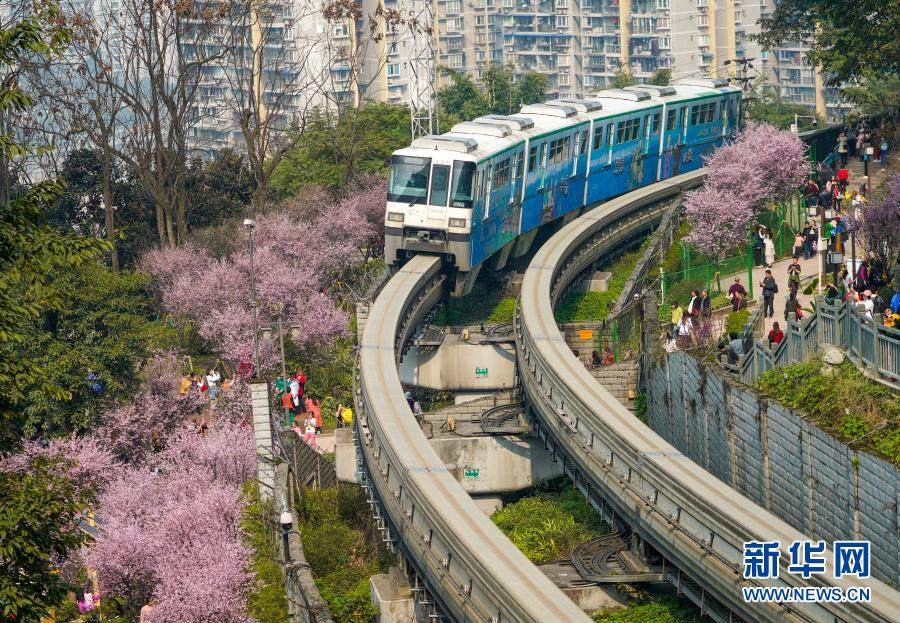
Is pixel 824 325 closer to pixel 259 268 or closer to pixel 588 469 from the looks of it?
pixel 588 469

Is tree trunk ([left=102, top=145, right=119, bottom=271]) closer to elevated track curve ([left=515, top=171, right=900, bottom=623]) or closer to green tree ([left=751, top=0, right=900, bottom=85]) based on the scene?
green tree ([left=751, top=0, right=900, bottom=85])

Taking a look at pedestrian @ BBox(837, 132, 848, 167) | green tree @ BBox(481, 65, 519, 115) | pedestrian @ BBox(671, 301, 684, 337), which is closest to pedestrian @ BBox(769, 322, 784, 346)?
pedestrian @ BBox(671, 301, 684, 337)

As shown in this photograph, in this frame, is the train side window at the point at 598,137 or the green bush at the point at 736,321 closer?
the green bush at the point at 736,321

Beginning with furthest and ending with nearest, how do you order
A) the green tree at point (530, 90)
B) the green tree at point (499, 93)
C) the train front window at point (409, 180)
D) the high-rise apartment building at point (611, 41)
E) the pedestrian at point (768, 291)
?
the high-rise apartment building at point (611, 41) → the green tree at point (530, 90) → the green tree at point (499, 93) → the train front window at point (409, 180) → the pedestrian at point (768, 291)

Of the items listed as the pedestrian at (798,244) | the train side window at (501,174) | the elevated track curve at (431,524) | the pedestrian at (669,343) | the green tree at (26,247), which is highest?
the green tree at (26,247)

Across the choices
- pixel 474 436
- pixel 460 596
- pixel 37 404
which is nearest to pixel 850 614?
pixel 460 596

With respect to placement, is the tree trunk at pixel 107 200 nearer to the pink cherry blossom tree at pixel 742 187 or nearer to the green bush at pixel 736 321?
the pink cherry blossom tree at pixel 742 187

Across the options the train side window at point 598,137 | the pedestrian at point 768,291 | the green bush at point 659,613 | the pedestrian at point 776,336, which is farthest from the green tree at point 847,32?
the green bush at point 659,613
